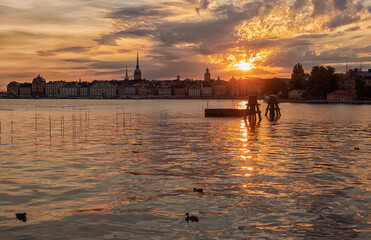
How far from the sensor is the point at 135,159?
65.3 ft

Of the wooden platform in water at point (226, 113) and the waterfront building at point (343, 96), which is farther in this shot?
the waterfront building at point (343, 96)

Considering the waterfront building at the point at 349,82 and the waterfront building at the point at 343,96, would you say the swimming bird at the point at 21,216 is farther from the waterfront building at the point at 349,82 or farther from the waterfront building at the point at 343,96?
the waterfront building at the point at 349,82

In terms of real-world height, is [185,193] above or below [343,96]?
below

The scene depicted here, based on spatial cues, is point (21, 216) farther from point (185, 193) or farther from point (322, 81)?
point (322, 81)

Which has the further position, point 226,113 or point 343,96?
point 343,96

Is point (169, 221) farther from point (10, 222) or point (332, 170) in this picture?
point (332, 170)


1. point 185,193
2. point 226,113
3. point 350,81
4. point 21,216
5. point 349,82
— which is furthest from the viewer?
point 349,82

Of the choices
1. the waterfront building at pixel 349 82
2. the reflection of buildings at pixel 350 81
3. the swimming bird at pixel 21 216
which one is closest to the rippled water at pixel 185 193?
the swimming bird at pixel 21 216

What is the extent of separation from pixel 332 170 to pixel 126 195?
875 centimetres

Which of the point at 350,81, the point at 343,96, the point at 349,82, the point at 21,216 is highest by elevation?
the point at 350,81

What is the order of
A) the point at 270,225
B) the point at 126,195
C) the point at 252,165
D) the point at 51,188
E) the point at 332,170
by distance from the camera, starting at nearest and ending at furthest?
the point at 270,225 < the point at 126,195 < the point at 51,188 < the point at 332,170 < the point at 252,165

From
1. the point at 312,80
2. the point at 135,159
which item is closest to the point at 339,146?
the point at 135,159

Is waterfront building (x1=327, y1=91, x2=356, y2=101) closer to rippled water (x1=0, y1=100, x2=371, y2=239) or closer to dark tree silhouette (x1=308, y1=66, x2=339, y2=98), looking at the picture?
dark tree silhouette (x1=308, y1=66, x2=339, y2=98)

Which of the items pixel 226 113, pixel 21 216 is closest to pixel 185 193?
pixel 21 216
